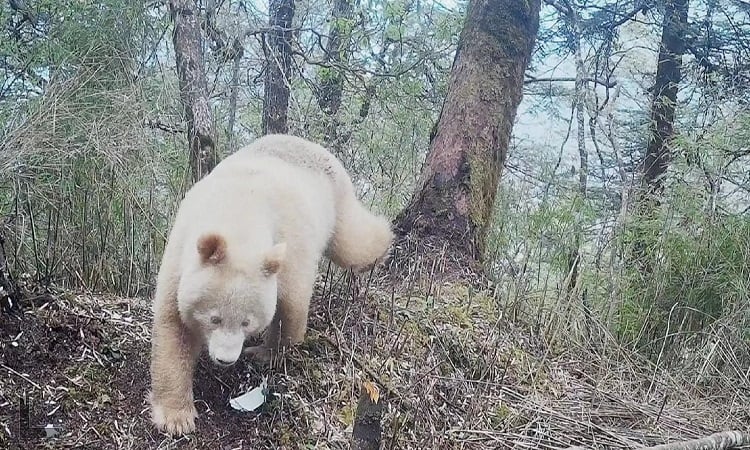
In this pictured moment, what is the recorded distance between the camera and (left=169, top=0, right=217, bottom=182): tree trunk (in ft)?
15.5

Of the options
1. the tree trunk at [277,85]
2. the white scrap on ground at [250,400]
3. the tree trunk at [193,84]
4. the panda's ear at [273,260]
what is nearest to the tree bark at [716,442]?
the white scrap on ground at [250,400]

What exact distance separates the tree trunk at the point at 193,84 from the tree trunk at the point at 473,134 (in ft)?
4.72

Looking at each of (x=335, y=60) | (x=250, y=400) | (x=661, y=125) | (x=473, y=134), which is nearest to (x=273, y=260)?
(x=250, y=400)

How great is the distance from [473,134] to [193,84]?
6.61 feet

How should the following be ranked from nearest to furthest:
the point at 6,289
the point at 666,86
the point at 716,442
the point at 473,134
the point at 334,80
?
the point at 6,289
the point at 716,442
the point at 473,134
the point at 666,86
the point at 334,80

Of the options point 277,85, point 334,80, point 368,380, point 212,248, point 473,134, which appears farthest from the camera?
point 334,80

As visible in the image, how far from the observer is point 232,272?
274 centimetres

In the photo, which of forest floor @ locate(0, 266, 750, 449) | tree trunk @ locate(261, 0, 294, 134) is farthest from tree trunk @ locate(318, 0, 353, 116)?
forest floor @ locate(0, 266, 750, 449)

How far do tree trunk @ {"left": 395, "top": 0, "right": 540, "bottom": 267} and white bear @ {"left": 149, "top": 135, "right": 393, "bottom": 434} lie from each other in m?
1.37

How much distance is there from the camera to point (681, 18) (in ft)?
25.1

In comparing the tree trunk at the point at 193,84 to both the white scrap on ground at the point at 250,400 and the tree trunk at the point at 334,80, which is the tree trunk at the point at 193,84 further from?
the tree trunk at the point at 334,80

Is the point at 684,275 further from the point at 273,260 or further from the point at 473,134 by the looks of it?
the point at 273,260

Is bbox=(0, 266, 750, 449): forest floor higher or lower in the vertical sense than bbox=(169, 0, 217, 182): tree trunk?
lower

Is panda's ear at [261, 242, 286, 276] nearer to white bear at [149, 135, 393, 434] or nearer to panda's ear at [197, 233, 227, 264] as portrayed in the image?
white bear at [149, 135, 393, 434]
